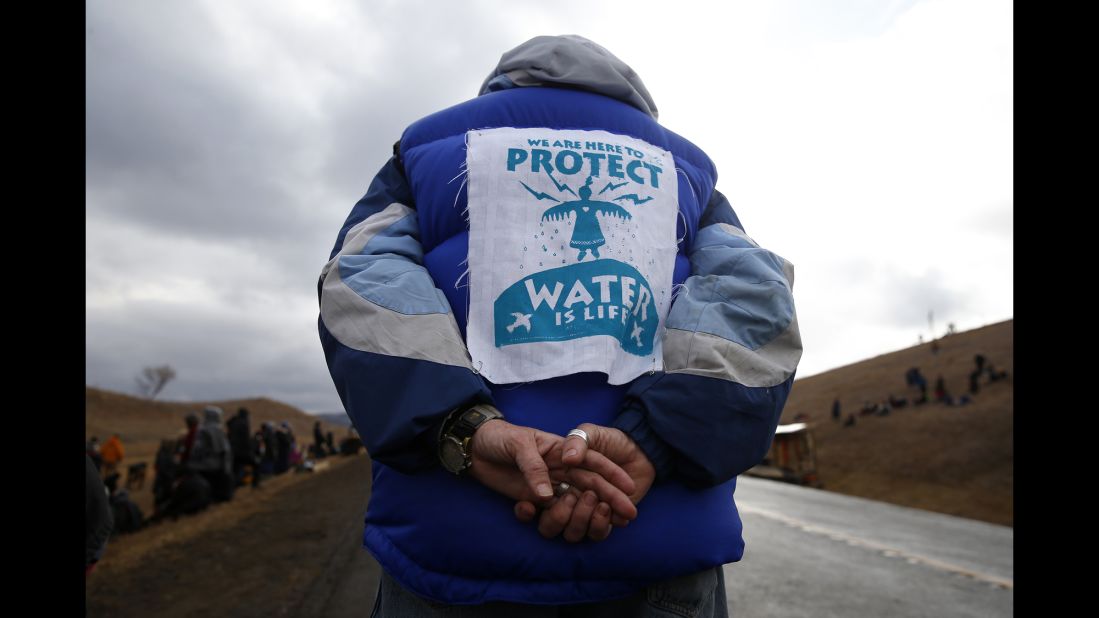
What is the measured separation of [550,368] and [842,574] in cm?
425

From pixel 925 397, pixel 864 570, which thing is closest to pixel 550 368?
pixel 864 570

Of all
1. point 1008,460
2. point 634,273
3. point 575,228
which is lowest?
point 1008,460

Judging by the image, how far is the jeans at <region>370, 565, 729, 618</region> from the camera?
1.17m

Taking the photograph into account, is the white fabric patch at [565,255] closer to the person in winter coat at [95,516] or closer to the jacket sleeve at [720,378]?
the jacket sleeve at [720,378]

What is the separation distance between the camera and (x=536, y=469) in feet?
3.42

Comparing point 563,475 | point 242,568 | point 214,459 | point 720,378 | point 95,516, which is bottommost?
point 214,459

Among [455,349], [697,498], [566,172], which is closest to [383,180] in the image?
[566,172]

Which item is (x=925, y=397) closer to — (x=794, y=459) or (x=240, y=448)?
(x=794, y=459)

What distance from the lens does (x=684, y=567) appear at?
1.17 m

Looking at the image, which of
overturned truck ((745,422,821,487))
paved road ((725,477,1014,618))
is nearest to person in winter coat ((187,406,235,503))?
paved road ((725,477,1014,618))

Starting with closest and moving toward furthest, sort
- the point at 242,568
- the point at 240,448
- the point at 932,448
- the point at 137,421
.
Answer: the point at 242,568 → the point at 240,448 → the point at 932,448 → the point at 137,421

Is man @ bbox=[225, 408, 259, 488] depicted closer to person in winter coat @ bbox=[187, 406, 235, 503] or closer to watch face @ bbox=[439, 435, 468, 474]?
person in winter coat @ bbox=[187, 406, 235, 503]

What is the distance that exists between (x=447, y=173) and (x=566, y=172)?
28cm

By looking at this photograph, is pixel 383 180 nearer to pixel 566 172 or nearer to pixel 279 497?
pixel 566 172
